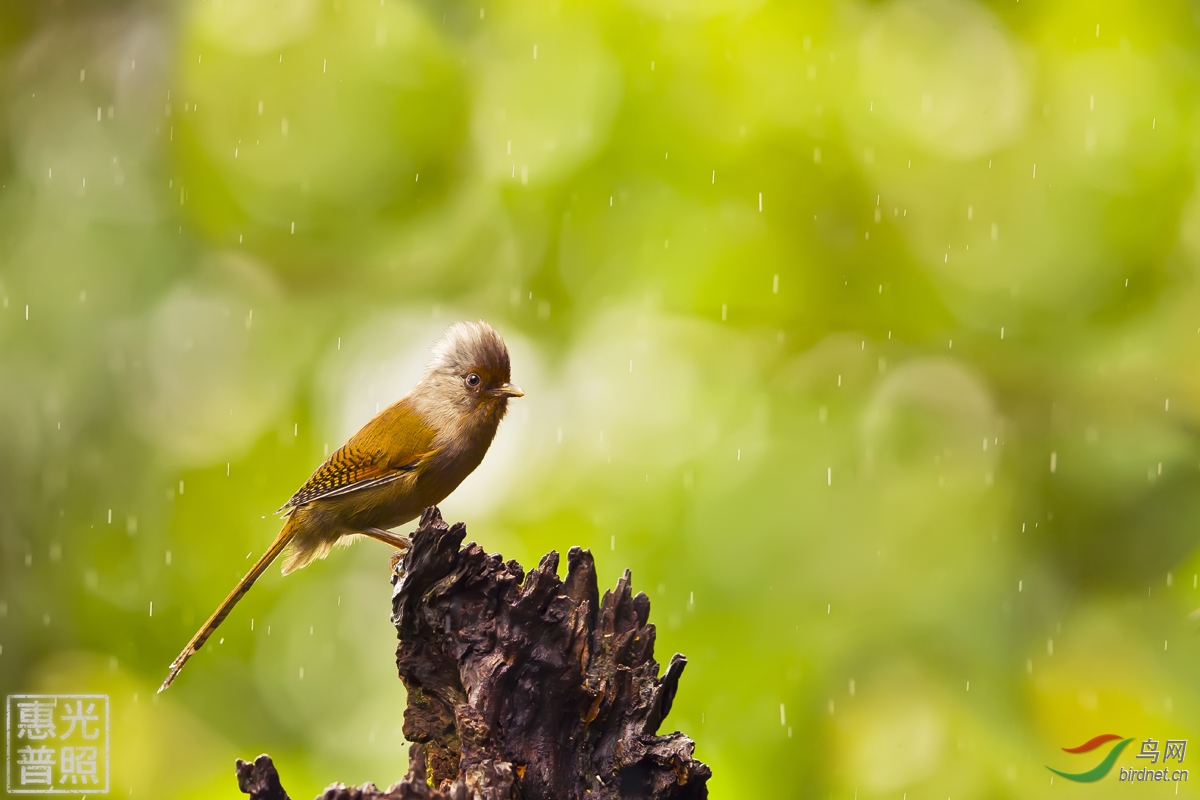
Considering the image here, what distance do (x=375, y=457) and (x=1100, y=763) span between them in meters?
3.48

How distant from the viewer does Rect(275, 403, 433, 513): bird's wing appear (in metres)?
3.37

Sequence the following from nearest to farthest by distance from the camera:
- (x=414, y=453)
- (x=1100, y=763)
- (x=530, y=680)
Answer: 1. (x=530, y=680)
2. (x=414, y=453)
3. (x=1100, y=763)

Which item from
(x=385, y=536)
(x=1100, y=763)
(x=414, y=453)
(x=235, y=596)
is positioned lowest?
(x=1100, y=763)

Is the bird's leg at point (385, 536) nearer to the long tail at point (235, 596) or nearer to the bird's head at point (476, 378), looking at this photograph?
the long tail at point (235, 596)

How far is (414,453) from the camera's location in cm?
335

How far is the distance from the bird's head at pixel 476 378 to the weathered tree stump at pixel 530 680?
795mm

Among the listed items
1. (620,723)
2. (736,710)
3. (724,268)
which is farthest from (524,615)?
(724,268)

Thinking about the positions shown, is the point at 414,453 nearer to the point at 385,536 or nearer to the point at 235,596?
the point at 385,536

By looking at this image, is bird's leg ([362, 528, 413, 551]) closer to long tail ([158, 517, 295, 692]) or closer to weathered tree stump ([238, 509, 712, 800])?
long tail ([158, 517, 295, 692])

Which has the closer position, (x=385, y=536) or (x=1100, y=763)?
(x=385, y=536)

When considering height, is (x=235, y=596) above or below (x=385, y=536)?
below

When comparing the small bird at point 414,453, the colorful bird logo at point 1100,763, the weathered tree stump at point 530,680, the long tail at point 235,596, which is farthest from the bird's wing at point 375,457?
the colorful bird logo at point 1100,763

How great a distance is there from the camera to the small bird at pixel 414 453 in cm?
335

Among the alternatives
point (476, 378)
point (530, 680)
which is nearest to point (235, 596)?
point (476, 378)
